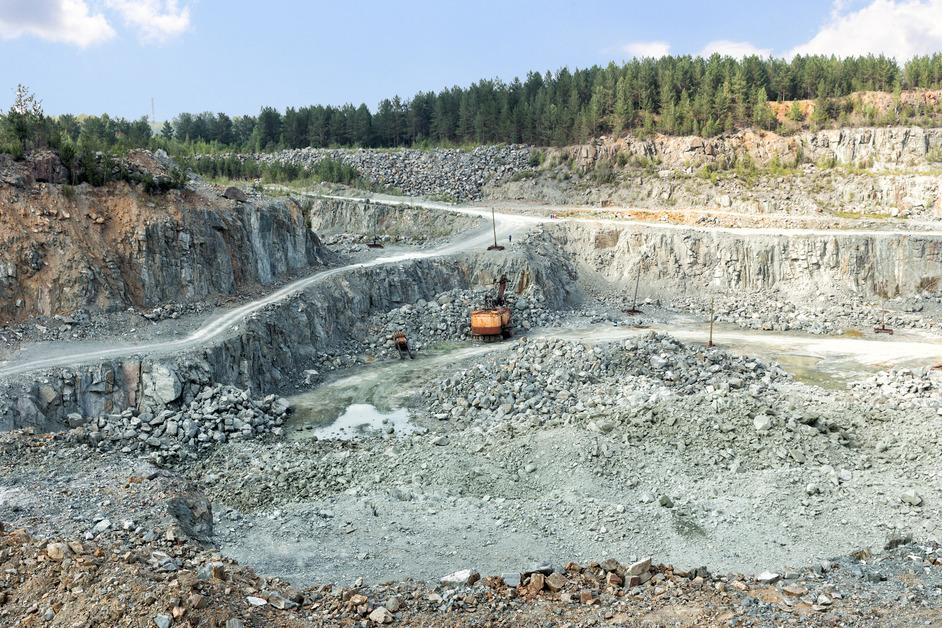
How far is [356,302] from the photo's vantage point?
3422cm

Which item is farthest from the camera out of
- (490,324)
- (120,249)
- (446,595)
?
(490,324)

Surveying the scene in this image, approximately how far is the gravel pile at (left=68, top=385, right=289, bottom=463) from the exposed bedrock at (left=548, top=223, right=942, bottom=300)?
87.1ft

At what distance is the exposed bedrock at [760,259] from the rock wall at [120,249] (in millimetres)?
21859

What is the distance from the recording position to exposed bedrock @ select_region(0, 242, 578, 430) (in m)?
21.4

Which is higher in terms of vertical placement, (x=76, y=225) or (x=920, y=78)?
(x=920, y=78)

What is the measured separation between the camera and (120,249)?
28.1m

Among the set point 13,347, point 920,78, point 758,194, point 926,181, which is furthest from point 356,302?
point 920,78

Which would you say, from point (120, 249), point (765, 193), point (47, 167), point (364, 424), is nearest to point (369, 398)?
point (364, 424)

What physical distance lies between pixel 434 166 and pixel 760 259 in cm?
3492

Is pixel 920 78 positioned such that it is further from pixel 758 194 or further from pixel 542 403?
pixel 542 403

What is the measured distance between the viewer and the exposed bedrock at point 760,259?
38688 millimetres

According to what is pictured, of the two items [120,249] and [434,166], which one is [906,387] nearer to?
[120,249]

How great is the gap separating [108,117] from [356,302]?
49868mm

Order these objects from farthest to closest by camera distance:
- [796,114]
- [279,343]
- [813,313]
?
1. [796,114]
2. [813,313]
3. [279,343]
